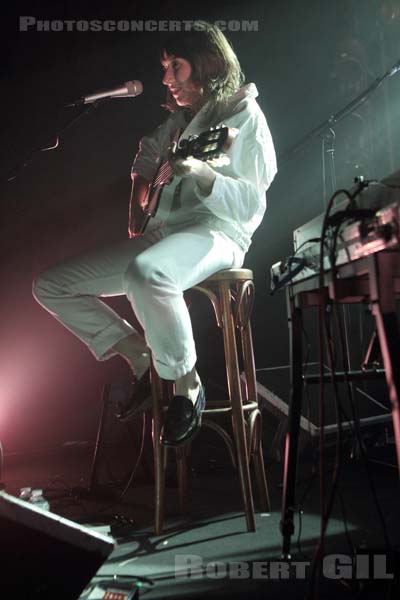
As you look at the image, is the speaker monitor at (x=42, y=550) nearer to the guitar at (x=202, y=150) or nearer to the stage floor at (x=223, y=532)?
the stage floor at (x=223, y=532)

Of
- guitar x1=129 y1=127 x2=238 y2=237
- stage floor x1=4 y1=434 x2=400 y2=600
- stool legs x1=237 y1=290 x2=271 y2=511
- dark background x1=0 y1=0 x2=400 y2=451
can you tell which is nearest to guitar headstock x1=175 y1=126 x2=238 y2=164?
guitar x1=129 y1=127 x2=238 y2=237

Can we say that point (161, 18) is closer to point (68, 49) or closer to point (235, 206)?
point (68, 49)

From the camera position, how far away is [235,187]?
1687 mm

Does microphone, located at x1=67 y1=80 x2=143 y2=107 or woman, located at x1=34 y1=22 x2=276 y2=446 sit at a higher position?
microphone, located at x1=67 y1=80 x2=143 y2=107

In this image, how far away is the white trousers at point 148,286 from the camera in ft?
5.04

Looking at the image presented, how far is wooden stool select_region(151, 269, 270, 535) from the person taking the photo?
5.58ft

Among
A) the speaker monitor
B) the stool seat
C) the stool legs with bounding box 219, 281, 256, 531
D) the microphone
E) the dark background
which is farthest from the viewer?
the dark background

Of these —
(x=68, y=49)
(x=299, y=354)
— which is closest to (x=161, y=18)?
(x=68, y=49)

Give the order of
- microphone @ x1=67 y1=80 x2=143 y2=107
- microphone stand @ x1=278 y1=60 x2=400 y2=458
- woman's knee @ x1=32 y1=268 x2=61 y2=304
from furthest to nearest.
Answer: microphone stand @ x1=278 y1=60 x2=400 y2=458
microphone @ x1=67 y1=80 x2=143 y2=107
woman's knee @ x1=32 y1=268 x2=61 y2=304

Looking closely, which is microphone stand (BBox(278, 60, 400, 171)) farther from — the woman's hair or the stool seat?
the stool seat

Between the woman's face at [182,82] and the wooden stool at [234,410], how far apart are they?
0.77 m

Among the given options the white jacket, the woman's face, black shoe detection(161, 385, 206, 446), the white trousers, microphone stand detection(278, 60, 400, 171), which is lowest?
black shoe detection(161, 385, 206, 446)

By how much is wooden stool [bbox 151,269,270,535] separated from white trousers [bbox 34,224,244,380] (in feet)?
0.35

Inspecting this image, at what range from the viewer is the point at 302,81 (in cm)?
345
